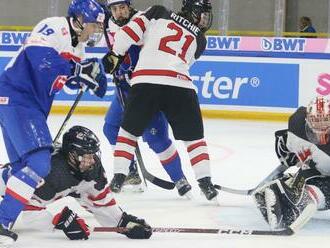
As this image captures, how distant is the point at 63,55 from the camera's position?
2.71 meters

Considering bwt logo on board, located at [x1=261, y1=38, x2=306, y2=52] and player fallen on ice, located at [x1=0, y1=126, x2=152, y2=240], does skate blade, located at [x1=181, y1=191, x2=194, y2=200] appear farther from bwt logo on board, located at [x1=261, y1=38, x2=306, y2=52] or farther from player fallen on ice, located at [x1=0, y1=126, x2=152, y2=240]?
bwt logo on board, located at [x1=261, y1=38, x2=306, y2=52]

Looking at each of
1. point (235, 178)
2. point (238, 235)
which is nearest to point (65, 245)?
point (238, 235)

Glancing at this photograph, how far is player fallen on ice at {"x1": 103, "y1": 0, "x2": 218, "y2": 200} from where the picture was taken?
11.3 feet

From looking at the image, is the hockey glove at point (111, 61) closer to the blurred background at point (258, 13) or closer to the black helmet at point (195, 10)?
the black helmet at point (195, 10)

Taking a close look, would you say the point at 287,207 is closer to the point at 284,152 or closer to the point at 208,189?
the point at 284,152

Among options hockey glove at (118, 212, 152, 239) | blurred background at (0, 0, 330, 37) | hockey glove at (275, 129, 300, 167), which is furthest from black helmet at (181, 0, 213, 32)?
blurred background at (0, 0, 330, 37)

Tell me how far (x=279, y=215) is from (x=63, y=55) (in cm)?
111

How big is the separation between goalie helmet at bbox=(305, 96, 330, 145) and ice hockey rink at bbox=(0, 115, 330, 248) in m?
0.40

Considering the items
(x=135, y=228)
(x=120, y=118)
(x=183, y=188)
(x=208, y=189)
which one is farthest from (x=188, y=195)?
(x=135, y=228)

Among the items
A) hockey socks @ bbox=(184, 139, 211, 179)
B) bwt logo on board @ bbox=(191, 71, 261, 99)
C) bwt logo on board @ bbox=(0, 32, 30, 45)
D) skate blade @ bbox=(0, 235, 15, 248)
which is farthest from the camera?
bwt logo on board @ bbox=(0, 32, 30, 45)

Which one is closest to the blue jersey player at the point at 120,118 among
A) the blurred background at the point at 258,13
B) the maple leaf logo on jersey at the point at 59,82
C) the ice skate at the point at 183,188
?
the ice skate at the point at 183,188

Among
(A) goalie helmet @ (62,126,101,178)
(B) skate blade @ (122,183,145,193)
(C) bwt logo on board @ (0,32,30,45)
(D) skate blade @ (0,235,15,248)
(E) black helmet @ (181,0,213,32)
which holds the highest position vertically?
(E) black helmet @ (181,0,213,32)

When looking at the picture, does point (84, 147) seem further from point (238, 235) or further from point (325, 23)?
point (325, 23)

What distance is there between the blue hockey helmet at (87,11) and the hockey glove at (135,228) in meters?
0.79
